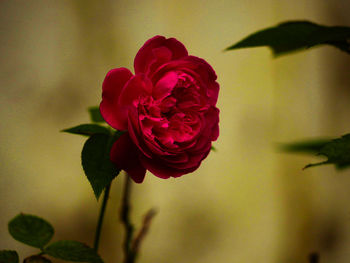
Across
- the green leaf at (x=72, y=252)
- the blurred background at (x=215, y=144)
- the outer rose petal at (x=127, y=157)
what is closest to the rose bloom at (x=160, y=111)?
the outer rose petal at (x=127, y=157)

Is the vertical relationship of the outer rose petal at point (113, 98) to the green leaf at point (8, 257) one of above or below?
above

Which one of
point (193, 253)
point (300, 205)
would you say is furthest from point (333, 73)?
point (193, 253)

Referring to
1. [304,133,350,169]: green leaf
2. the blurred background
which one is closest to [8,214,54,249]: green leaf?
the blurred background

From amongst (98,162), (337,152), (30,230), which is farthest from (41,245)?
(337,152)

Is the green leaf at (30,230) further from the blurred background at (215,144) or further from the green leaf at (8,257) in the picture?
the blurred background at (215,144)

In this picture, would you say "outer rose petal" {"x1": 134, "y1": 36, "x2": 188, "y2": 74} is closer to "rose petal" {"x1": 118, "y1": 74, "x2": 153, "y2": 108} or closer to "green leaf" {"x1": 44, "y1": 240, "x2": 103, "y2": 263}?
"rose petal" {"x1": 118, "y1": 74, "x2": 153, "y2": 108}
